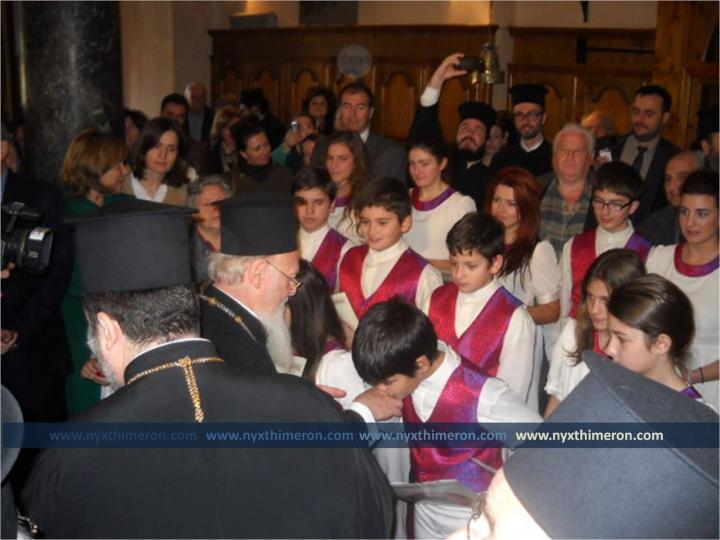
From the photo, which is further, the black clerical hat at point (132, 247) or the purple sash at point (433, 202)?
the purple sash at point (433, 202)

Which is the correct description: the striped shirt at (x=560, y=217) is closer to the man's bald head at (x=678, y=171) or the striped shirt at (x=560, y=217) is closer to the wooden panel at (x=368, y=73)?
the man's bald head at (x=678, y=171)

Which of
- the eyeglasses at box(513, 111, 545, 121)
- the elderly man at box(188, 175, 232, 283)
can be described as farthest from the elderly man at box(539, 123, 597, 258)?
the elderly man at box(188, 175, 232, 283)

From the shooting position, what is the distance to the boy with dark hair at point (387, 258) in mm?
3920

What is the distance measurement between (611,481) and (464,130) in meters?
5.32

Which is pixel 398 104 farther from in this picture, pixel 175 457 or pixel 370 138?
pixel 175 457

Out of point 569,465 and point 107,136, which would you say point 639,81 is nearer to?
point 107,136

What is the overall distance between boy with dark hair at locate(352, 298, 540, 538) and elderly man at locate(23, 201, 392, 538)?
2.09ft

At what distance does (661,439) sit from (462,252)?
7.85 ft

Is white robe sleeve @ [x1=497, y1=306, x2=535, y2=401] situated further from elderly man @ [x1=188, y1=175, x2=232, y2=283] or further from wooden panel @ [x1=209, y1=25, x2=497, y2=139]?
wooden panel @ [x1=209, y1=25, x2=497, y2=139]

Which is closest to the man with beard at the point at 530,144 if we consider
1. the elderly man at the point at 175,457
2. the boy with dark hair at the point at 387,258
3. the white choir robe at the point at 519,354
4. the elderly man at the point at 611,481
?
the boy with dark hair at the point at 387,258

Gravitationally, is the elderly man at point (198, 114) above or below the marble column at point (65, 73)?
below

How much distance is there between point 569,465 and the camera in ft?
3.88

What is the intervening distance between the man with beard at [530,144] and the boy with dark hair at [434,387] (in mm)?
3344

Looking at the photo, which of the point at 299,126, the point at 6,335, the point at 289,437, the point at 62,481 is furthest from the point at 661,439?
the point at 299,126
